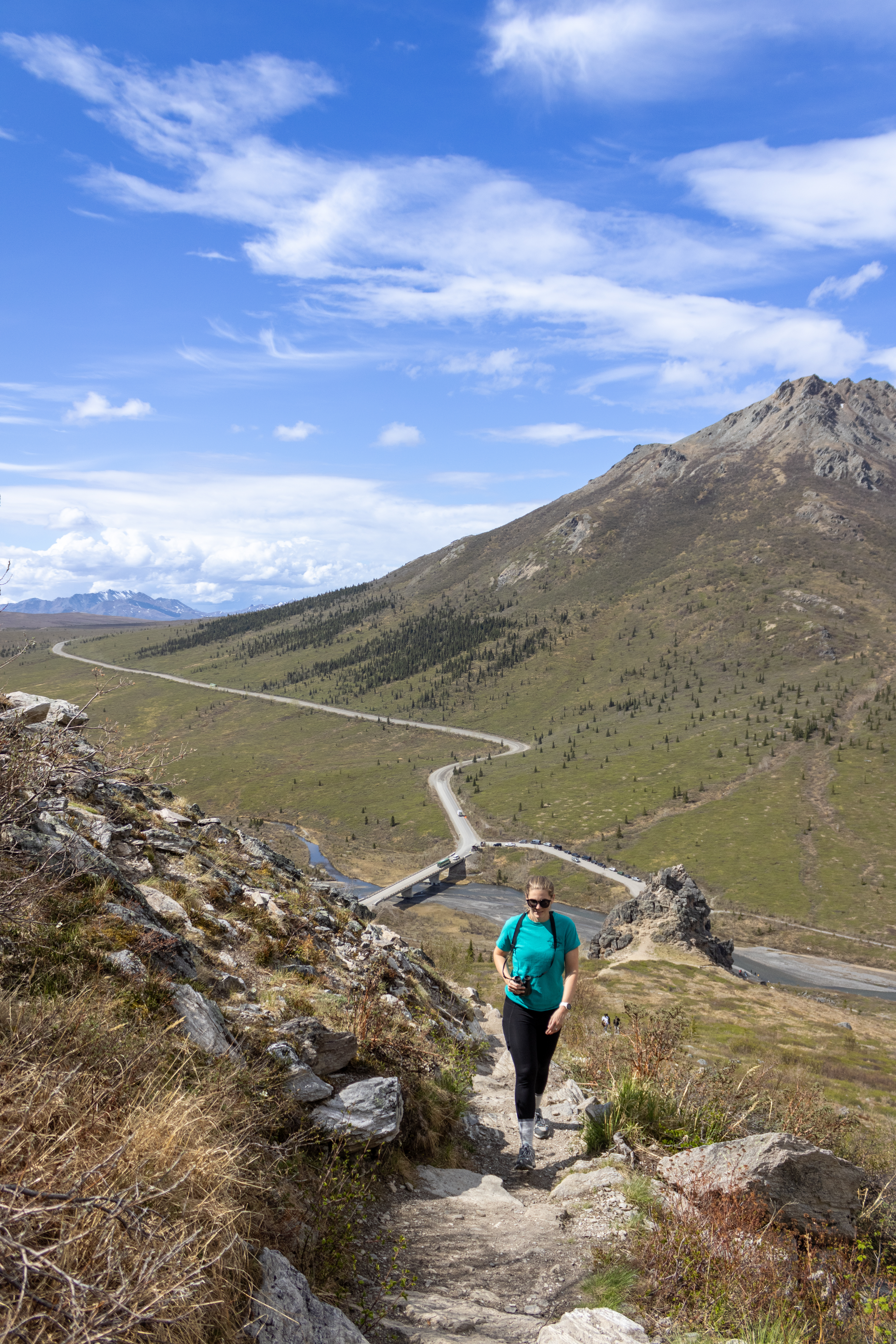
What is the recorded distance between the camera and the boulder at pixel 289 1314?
3.76 m

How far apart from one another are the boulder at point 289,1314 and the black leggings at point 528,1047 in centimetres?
446

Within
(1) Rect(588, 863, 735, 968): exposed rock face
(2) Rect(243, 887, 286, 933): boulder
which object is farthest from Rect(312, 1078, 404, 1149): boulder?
(1) Rect(588, 863, 735, 968): exposed rock face

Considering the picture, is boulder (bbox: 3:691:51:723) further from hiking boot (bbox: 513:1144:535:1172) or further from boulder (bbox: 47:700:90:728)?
hiking boot (bbox: 513:1144:535:1172)

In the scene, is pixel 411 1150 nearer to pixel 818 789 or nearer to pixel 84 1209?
pixel 84 1209

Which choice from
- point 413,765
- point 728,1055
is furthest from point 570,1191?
point 413,765

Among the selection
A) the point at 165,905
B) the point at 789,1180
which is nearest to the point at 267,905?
the point at 165,905

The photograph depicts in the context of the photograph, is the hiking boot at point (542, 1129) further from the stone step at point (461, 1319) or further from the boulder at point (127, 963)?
the boulder at point (127, 963)

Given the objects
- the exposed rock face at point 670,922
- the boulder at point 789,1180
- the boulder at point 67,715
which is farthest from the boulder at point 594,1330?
the exposed rock face at point 670,922

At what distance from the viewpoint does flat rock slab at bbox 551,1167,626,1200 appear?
24.2 ft

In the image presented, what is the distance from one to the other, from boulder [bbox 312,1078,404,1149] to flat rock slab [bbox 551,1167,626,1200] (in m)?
2.15

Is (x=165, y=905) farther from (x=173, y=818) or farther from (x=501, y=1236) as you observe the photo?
(x=173, y=818)

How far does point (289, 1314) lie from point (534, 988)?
16.3 feet

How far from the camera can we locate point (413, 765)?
16862 cm

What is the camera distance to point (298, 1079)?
712 cm
